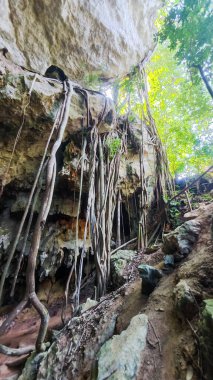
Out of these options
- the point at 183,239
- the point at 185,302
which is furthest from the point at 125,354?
the point at 183,239

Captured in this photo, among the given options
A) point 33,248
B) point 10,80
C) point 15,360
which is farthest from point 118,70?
point 15,360

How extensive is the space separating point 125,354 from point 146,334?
20 centimetres

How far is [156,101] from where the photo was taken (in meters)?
5.36

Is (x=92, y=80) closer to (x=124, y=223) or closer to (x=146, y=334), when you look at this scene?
(x=124, y=223)

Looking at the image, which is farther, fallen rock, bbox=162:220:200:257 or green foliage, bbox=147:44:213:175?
green foliage, bbox=147:44:213:175

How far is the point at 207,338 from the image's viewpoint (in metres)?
1.04

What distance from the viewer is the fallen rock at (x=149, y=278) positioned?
184cm

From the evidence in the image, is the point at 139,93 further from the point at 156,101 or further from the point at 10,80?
the point at 10,80

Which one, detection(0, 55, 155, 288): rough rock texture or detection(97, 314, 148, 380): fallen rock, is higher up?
detection(0, 55, 155, 288): rough rock texture

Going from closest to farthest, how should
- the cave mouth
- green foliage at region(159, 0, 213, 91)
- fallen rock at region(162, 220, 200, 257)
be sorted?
fallen rock at region(162, 220, 200, 257)
green foliage at region(159, 0, 213, 91)
the cave mouth

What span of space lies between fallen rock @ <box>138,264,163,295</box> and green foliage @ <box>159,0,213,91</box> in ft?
7.54

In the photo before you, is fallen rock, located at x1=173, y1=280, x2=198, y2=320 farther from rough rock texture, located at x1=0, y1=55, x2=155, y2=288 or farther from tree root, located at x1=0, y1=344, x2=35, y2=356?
rough rock texture, located at x1=0, y1=55, x2=155, y2=288

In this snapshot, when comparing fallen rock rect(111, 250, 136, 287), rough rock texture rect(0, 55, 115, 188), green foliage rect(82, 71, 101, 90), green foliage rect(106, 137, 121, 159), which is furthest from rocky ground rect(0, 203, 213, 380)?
green foliage rect(82, 71, 101, 90)

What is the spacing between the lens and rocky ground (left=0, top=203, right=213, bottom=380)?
1.11 meters
